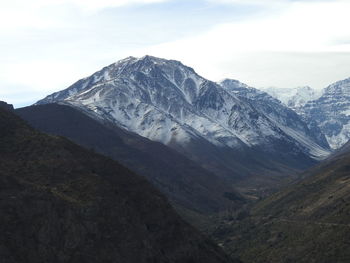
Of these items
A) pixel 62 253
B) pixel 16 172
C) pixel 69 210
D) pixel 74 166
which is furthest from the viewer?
pixel 74 166

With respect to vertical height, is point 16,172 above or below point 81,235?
above

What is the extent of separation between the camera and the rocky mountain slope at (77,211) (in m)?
140

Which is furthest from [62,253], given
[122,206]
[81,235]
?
[122,206]

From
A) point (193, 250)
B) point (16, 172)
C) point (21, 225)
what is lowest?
point (193, 250)

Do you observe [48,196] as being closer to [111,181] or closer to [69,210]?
[69,210]

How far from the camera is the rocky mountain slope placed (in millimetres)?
139875

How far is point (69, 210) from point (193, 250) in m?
40.6

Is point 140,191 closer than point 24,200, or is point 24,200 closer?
point 24,200

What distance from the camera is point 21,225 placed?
13938 centimetres

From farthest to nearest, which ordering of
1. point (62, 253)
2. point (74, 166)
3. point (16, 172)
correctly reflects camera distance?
point (74, 166) < point (16, 172) < point (62, 253)

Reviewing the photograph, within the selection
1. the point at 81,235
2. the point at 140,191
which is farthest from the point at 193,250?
the point at 81,235

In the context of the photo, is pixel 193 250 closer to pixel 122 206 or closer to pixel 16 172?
pixel 122 206

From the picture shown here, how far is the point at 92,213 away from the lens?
154m

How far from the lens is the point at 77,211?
496 ft
